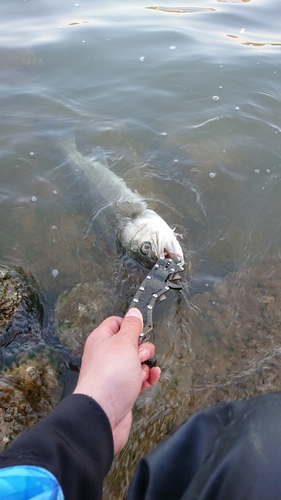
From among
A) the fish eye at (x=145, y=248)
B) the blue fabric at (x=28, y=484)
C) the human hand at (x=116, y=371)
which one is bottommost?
the fish eye at (x=145, y=248)

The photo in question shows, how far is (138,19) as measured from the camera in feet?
29.5

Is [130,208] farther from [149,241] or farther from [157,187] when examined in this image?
[149,241]

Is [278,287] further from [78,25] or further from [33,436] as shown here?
[78,25]

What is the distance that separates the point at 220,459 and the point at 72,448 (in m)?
0.64

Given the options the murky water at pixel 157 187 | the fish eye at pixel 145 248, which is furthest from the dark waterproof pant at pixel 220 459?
the fish eye at pixel 145 248

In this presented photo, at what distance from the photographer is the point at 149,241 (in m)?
3.78

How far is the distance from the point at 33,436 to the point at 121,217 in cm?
328

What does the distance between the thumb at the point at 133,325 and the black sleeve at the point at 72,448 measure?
467 millimetres

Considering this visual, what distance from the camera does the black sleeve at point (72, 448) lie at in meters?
1.34

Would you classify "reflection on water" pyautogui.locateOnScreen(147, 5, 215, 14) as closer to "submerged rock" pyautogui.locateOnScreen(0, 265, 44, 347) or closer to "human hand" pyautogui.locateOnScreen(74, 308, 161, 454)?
"submerged rock" pyautogui.locateOnScreen(0, 265, 44, 347)

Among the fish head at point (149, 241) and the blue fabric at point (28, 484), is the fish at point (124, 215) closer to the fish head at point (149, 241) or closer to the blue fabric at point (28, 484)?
the fish head at point (149, 241)

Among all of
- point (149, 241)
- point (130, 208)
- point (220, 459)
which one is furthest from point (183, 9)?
point (220, 459)

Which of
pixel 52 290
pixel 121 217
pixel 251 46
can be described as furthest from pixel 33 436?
pixel 251 46

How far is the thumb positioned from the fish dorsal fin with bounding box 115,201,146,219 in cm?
225
